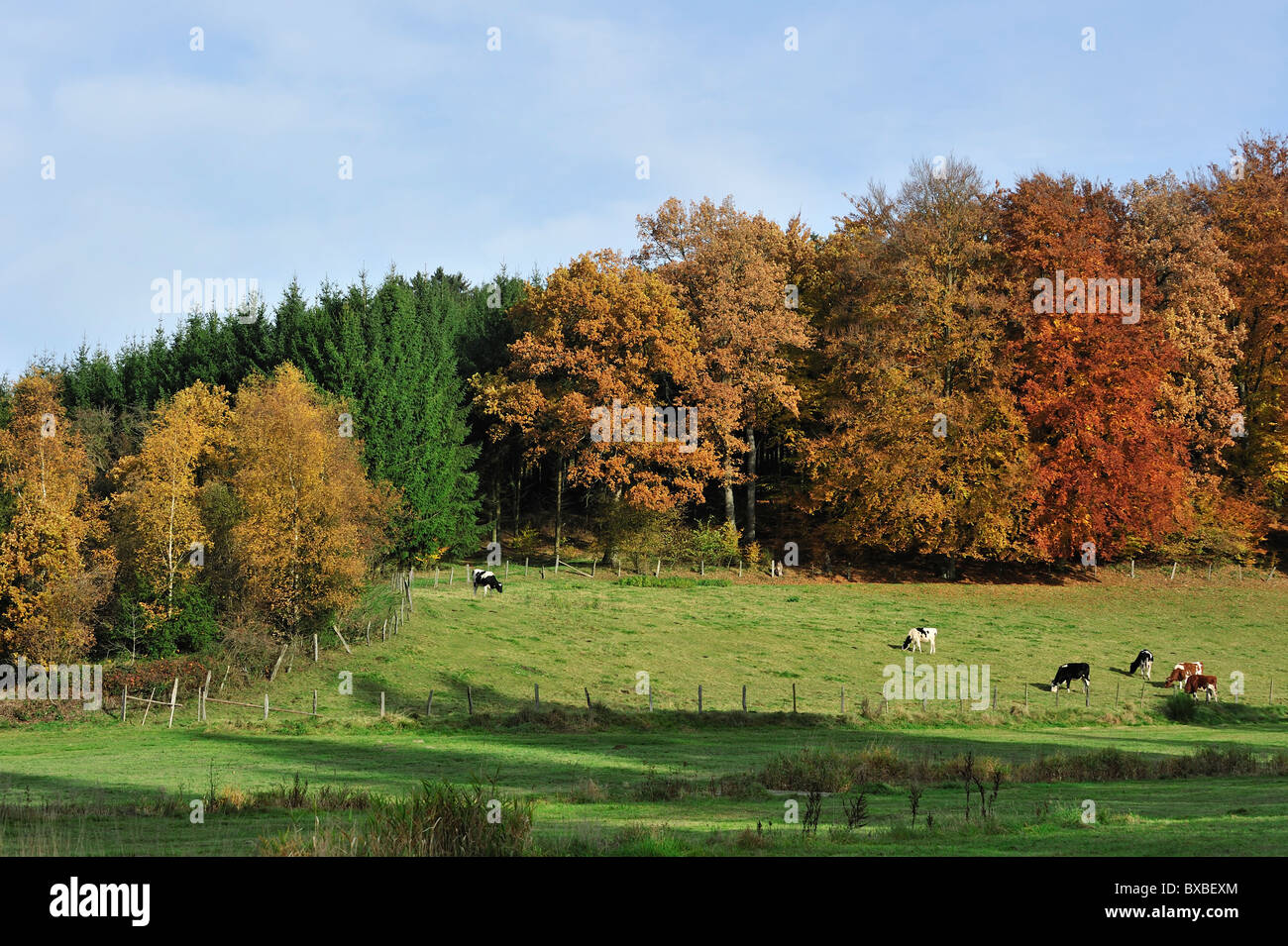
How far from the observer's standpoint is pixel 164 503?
4331 cm

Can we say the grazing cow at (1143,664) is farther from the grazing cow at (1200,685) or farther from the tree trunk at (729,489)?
the tree trunk at (729,489)

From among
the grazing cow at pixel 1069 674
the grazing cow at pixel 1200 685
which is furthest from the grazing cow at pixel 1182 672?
the grazing cow at pixel 1069 674

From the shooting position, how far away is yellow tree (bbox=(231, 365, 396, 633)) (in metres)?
41.7

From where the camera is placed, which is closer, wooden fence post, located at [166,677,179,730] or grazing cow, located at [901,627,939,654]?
wooden fence post, located at [166,677,179,730]

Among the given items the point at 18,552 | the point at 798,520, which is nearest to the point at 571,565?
the point at 798,520

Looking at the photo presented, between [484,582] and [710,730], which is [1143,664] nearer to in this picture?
[710,730]

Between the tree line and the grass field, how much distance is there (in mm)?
5075

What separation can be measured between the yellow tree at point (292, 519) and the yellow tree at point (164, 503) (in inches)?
76.8

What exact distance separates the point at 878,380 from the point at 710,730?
30.4m

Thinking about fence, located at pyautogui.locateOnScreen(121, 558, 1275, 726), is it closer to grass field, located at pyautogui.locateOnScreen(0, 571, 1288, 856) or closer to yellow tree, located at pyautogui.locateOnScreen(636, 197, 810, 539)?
grass field, located at pyautogui.locateOnScreen(0, 571, 1288, 856)

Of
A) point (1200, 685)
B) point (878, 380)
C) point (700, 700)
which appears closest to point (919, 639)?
point (1200, 685)

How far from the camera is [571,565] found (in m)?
62.7

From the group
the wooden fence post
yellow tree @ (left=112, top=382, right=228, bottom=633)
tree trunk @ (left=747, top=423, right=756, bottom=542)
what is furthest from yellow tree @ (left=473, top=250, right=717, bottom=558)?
the wooden fence post
